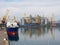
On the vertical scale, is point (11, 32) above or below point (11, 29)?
below

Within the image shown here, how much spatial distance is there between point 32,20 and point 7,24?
40.9 inches

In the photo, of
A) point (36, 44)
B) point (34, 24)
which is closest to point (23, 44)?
point (36, 44)

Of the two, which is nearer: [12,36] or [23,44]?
[23,44]

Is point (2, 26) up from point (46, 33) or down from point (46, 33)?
up

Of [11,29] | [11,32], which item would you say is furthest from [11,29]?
[11,32]

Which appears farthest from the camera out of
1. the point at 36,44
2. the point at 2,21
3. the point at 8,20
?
the point at 8,20

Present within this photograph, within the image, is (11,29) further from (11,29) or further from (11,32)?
(11,32)

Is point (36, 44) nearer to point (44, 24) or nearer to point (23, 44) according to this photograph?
point (23, 44)

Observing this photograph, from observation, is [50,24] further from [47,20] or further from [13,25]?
[13,25]

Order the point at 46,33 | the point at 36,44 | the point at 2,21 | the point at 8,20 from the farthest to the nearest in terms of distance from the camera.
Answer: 1. the point at 46,33
2. the point at 8,20
3. the point at 2,21
4. the point at 36,44

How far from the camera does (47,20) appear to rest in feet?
22.9

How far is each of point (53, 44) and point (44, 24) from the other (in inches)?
35.1

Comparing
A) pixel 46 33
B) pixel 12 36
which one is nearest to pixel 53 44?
A: pixel 12 36

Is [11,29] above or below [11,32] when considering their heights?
above
